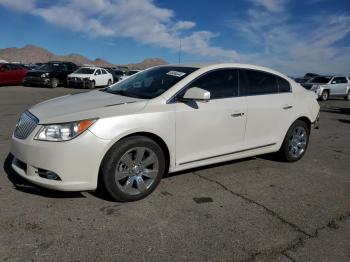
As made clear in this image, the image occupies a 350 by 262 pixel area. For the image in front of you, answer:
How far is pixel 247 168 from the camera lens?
5.40 metres

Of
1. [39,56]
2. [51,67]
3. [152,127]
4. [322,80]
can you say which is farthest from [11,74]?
[39,56]

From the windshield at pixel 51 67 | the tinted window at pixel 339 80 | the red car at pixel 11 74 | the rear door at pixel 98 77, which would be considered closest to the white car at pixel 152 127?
the red car at pixel 11 74

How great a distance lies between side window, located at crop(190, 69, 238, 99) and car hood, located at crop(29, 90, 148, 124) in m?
0.92

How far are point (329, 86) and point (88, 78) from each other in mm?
16164

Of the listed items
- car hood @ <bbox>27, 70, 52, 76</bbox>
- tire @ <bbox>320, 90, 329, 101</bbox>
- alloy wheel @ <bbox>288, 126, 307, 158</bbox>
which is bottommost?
alloy wheel @ <bbox>288, 126, 307, 158</bbox>

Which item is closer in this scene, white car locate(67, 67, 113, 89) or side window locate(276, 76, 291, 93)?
side window locate(276, 76, 291, 93)

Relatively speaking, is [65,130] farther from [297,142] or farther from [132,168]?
[297,142]

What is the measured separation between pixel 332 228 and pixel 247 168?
1.95m

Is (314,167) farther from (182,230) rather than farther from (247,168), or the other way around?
(182,230)

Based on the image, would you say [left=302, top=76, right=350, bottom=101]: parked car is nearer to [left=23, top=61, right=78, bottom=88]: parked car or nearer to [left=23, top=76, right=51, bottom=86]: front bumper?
[left=23, top=61, right=78, bottom=88]: parked car

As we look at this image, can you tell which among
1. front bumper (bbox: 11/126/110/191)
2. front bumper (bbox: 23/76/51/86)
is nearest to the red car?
front bumper (bbox: 23/76/51/86)

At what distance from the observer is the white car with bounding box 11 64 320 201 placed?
3.54m

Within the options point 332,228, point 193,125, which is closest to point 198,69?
point 193,125

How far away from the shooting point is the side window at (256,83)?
16.3 feet
